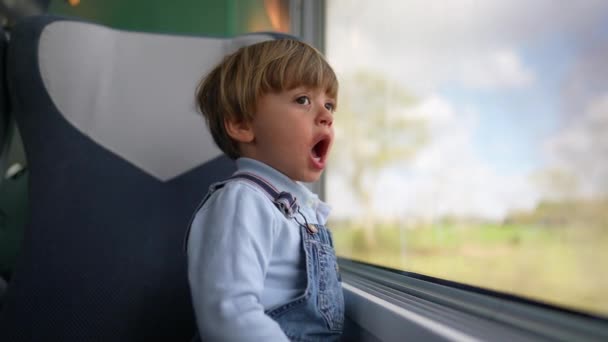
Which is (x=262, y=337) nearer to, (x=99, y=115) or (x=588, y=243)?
(x=588, y=243)

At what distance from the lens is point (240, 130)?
2.67 feet

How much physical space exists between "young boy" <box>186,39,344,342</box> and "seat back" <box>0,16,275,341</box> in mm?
198

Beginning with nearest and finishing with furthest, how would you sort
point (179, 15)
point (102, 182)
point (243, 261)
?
point (243, 261)
point (102, 182)
point (179, 15)

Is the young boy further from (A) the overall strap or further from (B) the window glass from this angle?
(B) the window glass

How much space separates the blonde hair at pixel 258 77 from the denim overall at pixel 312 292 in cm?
13

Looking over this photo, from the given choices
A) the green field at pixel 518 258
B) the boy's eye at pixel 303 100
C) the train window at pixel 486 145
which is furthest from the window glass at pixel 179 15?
the green field at pixel 518 258

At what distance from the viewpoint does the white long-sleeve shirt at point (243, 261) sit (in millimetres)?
588

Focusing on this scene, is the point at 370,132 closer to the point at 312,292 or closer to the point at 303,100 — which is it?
the point at 303,100

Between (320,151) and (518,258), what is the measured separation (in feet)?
1.19

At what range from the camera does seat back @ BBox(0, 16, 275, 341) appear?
90cm

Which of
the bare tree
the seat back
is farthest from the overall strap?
the bare tree

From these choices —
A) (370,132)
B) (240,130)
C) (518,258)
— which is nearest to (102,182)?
(240,130)

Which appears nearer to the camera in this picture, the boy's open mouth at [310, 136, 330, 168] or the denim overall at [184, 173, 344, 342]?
the denim overall at [184, 173, 344, 342]

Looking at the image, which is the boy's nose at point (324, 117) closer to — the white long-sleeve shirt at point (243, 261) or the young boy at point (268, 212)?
the young boy at point (268, 212)
